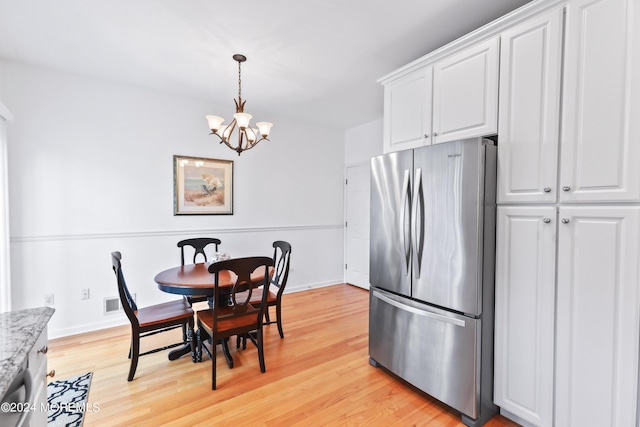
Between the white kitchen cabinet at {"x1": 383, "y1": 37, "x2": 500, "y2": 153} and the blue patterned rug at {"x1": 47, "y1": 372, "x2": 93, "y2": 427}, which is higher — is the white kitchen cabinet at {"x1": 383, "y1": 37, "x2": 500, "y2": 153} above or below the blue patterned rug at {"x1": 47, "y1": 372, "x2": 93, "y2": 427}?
above

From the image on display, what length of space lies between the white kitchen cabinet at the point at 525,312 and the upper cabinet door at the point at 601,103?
26 cm

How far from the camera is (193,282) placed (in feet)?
7.48

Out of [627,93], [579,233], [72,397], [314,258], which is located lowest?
[72,397]

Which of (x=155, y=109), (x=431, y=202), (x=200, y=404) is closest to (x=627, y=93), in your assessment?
(x=431, y=202)

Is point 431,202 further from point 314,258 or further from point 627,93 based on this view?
point 314,258

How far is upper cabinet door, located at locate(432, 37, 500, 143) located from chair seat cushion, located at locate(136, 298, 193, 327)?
95.6 inches

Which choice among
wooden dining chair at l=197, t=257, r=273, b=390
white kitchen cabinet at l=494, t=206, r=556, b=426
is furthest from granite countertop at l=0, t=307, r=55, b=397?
white kitchen cabinet at l=494, t=206, r=556, b=426

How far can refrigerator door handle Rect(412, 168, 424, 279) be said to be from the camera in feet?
6.55

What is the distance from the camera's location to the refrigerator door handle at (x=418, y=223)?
1997 mm

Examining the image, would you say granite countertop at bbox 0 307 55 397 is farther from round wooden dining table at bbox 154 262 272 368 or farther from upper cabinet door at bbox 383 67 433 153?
upper cabinet door at bbox 383 67 433 153

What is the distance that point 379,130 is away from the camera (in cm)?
439

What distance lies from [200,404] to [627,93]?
2.98 m

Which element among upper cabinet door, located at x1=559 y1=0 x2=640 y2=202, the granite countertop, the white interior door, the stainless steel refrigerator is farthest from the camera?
the white interior door

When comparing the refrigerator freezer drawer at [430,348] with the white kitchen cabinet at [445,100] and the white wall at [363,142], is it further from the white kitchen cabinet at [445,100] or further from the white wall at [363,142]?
the white wall at [363,142]
